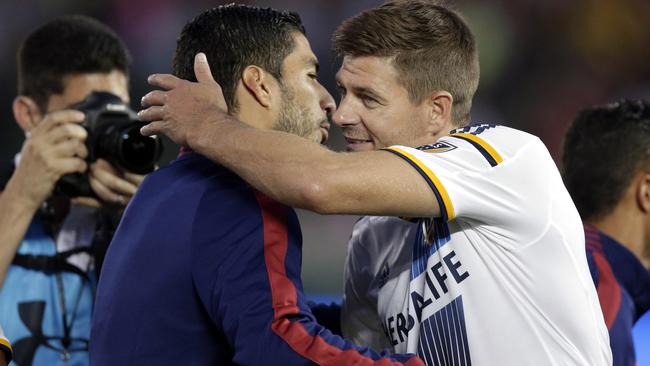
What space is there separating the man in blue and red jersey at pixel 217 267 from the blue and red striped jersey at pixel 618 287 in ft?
3.17

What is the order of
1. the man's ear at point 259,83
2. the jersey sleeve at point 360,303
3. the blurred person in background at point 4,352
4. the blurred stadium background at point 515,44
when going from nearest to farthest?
the blurred person in background at point 4,352
the man's ear at point 259,83
the jersey sleeve at point 360,303
the blurred stadium background at point 515,44

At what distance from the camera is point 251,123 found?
7.16ft

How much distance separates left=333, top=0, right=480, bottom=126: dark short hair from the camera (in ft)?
7.31

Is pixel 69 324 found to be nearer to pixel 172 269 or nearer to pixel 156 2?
pixel 172 269

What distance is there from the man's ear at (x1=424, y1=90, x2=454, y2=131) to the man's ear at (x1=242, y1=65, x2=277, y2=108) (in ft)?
1.27

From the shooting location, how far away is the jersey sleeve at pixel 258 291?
69.5 inches

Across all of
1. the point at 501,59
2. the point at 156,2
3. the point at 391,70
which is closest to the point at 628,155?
the point at 391,70

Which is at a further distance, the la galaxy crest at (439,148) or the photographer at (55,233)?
the photographer at (55,233)

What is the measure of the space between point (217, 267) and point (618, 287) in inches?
52.7

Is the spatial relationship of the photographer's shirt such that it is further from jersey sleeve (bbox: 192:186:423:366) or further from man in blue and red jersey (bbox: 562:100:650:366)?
man in blue and red jersey (bbox: 562:100:650:366)

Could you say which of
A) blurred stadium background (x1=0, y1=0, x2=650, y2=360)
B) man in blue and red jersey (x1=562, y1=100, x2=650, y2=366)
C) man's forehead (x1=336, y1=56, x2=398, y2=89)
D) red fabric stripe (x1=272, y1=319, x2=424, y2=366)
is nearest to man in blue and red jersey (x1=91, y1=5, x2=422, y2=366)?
red fabric stripe (x1=272, y1=319, x2=424, y2=366)

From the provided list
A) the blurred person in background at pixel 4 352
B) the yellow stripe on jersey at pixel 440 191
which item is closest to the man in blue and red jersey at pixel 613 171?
the yellow stripe on jersey at pixel 440 191

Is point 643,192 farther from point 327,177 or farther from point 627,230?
point 327,177

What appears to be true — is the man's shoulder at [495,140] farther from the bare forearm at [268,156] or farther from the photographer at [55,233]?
the photographer at [55,233]
